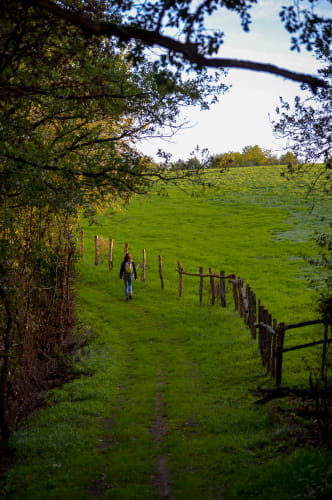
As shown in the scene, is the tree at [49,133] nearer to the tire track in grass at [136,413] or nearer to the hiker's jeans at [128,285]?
the tire track in grass at [136,413]

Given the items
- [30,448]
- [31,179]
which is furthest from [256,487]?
[31,179]

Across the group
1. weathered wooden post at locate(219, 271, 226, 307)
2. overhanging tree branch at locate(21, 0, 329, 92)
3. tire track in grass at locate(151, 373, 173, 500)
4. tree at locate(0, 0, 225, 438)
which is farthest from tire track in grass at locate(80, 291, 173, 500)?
overhanging tree branch at locate(21, 0, 329, 92)

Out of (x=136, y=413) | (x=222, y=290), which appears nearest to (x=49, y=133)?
(x=136, y=413)

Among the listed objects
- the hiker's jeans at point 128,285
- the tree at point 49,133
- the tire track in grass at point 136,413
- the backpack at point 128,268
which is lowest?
the tire track in grass at point 136,413

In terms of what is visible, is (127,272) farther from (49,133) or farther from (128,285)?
(49,133)

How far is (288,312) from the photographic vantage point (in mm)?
22703

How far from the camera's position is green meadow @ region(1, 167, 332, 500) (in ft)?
25.7

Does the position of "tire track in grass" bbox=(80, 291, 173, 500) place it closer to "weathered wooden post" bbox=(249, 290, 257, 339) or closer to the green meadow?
the green meadow

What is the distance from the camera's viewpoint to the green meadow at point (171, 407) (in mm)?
7836

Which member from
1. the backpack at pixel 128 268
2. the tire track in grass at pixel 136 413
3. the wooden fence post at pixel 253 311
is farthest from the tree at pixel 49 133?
the backpack at pixel 128 268

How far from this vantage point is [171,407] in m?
12.3

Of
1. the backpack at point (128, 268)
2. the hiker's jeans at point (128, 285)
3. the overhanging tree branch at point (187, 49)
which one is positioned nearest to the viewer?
the overhanging tree branch at point (187, 49)

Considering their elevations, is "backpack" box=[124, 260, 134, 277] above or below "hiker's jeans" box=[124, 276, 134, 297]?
above

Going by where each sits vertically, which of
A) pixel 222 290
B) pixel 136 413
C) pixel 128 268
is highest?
pixel 128 268
